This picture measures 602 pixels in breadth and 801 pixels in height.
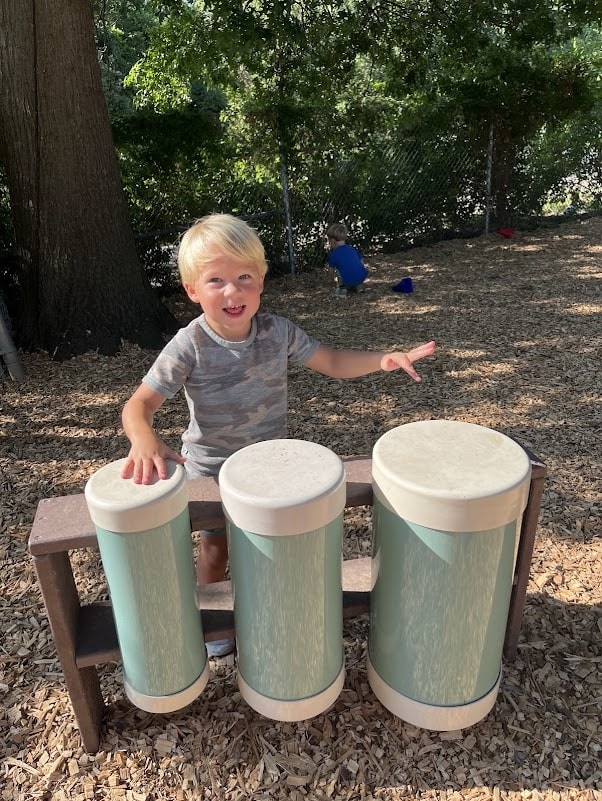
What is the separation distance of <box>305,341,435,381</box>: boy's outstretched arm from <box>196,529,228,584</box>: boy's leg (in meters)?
0.70

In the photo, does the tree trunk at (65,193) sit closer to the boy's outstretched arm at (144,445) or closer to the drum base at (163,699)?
the boy's outstretched arm at (144,445)

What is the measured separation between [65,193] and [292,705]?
4529 mm

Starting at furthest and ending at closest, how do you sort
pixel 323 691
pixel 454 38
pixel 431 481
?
pixel 454 38 → pixel 323 691 → pixel 431 481

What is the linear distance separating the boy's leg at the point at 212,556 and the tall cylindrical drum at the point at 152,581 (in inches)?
18.5

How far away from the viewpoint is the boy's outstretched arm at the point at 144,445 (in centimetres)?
164

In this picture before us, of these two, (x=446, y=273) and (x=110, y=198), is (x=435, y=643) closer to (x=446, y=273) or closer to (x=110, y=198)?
(x=110, y=198)

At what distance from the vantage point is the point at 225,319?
6.37ft

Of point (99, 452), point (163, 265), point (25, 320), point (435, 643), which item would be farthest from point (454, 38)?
point (435, 643)

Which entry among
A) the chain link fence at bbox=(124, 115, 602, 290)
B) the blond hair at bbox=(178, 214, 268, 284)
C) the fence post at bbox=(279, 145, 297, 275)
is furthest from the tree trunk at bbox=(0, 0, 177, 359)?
the blond hair at bbox=(178, 214, 268, 284)

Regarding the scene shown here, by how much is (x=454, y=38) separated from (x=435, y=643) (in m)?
8.74

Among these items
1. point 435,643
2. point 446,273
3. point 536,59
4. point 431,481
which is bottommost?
point 446,273

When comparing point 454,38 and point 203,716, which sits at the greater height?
point 454,38

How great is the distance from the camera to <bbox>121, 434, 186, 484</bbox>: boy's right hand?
1627 mm

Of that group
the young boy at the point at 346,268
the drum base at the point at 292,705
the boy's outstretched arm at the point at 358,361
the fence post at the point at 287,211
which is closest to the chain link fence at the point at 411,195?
the fence post at the point at 287,211
